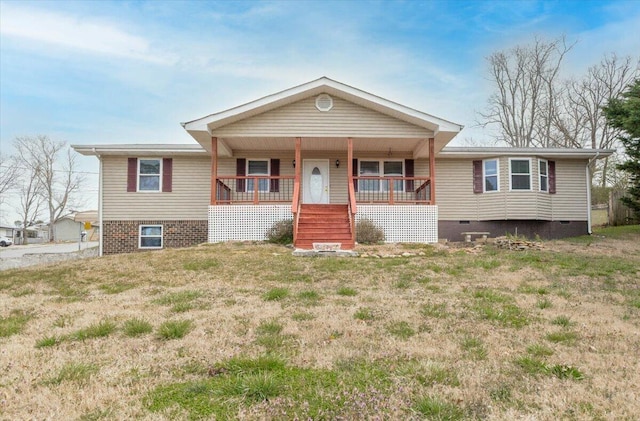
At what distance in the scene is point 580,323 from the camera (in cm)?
464

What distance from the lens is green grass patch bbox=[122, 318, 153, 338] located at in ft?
13.9

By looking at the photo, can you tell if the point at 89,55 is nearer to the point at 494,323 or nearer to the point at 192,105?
the point at 192,105

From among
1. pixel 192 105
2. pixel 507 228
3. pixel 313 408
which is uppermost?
pixel 192 105

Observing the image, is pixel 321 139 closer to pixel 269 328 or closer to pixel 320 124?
Result: pixel 320 124

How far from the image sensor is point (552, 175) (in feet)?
50.7

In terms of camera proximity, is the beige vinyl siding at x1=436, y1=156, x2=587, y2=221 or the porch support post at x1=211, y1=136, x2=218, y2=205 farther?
the beige vinyl siding at x1=436, y1=156, x2=587, y2=221

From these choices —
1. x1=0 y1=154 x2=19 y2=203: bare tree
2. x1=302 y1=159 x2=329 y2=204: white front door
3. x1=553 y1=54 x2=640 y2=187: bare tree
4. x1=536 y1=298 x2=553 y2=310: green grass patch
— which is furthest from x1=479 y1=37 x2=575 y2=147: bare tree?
x1=0 y1=154 x2=19 y2=203: bare tree

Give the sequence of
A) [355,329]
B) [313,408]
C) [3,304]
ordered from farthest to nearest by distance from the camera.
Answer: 1. [3,304]
2. [355,329]
3. [313,408]

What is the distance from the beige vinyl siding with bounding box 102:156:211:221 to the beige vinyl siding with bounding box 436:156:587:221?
8.55 meters

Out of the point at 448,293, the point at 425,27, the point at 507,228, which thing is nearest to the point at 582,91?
the point at 425,27

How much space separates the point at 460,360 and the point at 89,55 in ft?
67.8

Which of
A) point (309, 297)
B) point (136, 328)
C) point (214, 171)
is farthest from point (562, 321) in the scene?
point (214, 171)

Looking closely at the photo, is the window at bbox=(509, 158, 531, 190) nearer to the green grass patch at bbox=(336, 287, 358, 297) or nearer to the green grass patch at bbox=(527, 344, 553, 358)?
the green grass patch at bbox=(336, 287, 358, 297)

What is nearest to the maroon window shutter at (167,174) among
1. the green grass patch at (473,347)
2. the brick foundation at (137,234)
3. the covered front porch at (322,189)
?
the brick foundation at (137,234)
